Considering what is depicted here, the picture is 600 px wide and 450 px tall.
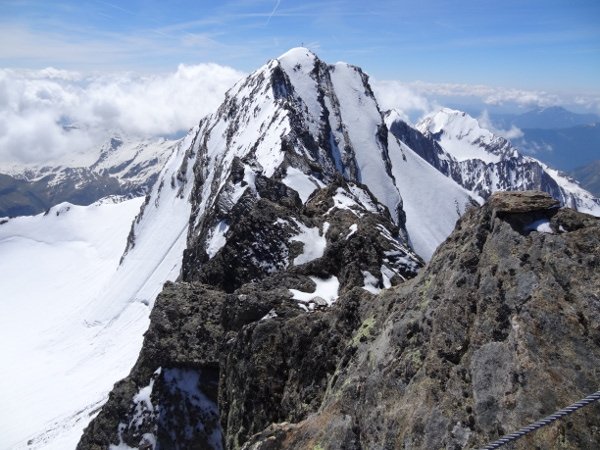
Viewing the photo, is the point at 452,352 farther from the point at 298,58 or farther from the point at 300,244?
the point at 298,58

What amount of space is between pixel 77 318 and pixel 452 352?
380 feet

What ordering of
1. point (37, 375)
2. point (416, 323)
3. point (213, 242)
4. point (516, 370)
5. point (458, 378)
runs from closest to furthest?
point (516, 370) < point (458, 378) < point (416, 323) < point (213, 242) < point (37, 375)

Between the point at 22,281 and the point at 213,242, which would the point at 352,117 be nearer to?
the point at 213,242

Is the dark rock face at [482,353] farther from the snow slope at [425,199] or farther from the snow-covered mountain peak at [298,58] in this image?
the snow-covered mountain peak at [298,58]

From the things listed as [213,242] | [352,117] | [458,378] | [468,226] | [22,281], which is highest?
[352,117]

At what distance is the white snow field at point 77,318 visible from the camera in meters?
72.9

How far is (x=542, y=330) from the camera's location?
489 inches

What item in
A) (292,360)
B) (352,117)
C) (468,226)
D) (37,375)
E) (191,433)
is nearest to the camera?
(468,226)

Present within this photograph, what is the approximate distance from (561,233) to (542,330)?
138 inches

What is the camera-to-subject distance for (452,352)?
45.8 ft

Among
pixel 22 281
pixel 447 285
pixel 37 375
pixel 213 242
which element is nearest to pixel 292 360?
pixel 447 285

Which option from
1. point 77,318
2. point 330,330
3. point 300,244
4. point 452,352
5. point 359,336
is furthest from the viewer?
point 77,318

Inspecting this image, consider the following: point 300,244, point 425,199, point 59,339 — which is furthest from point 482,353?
point 425,199

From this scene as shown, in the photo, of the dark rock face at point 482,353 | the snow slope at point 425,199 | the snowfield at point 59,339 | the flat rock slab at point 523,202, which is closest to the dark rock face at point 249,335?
the dark rock face at point 482,353
